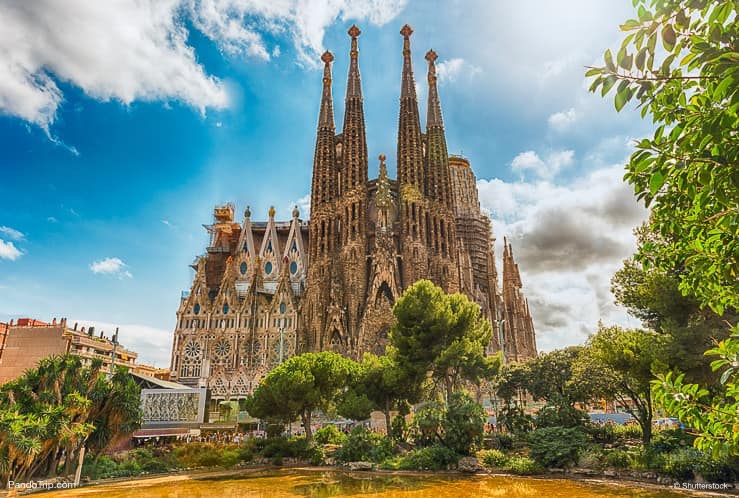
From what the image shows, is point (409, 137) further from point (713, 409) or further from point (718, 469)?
point (713, 409)

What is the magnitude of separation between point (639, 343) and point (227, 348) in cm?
3387

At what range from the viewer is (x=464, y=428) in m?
16.8

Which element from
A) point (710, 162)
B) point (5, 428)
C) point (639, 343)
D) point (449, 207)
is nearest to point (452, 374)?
point (639, 343)

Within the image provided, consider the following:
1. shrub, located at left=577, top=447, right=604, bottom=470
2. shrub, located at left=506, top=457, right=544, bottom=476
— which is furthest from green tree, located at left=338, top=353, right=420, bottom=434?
shrub, located at left=577, top=447, right=604, bottom=470

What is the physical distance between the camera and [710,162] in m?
2.61

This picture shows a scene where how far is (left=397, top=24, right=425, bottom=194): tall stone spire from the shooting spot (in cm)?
4116

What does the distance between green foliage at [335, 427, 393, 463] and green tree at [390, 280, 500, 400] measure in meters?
3.58

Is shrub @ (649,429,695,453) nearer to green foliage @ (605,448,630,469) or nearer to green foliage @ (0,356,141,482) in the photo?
green foliage @ (605,448,630,469)

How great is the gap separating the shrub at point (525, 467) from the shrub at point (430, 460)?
6.42 feet

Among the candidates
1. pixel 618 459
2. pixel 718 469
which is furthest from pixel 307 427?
pixel 718 469

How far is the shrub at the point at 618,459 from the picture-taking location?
46.6ft

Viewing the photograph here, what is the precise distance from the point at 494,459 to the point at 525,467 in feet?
4.14

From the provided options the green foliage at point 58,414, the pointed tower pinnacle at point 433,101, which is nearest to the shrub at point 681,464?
the green foliage at point 58,414

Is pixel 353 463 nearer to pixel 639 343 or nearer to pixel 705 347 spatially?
pixel 639 343
